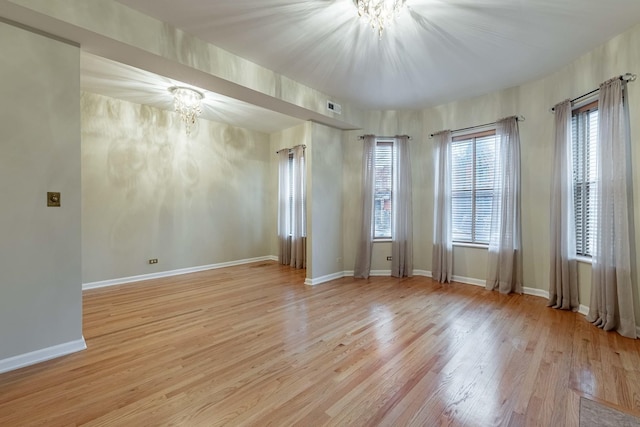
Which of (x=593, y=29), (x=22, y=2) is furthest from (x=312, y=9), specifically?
(x=593, y=29)

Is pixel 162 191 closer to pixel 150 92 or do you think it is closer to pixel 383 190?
pixel 150 92

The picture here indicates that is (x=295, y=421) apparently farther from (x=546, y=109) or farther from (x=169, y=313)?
(x=546, y=109)

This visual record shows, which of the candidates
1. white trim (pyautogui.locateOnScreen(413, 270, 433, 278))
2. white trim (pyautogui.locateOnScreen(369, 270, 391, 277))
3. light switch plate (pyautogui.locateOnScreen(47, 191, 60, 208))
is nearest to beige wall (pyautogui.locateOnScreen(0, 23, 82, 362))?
light switch plate (pyautogui.locateOnScreen(47, 191, 60, 208))

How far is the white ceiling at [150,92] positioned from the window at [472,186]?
132 inches

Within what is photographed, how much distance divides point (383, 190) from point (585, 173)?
2.72m

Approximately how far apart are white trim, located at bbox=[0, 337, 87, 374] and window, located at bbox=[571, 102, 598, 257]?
18.2 feet

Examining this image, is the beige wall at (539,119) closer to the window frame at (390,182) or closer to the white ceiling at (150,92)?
the window frame at (390,182)

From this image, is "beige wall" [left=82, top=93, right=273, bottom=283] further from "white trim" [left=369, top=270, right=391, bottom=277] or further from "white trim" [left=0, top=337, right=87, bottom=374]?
"white trim" [left=369, top=270, right=391, bottom=277]

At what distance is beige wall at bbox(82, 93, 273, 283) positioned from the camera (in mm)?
4270

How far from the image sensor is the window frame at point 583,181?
3168mm

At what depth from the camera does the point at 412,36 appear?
8.96ft

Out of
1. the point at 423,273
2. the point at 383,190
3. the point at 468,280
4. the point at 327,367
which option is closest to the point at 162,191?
the point at 383,190

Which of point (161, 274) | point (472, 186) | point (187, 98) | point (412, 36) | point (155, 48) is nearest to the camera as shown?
point (155, 48)

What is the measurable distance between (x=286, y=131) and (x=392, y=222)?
10.9ft
